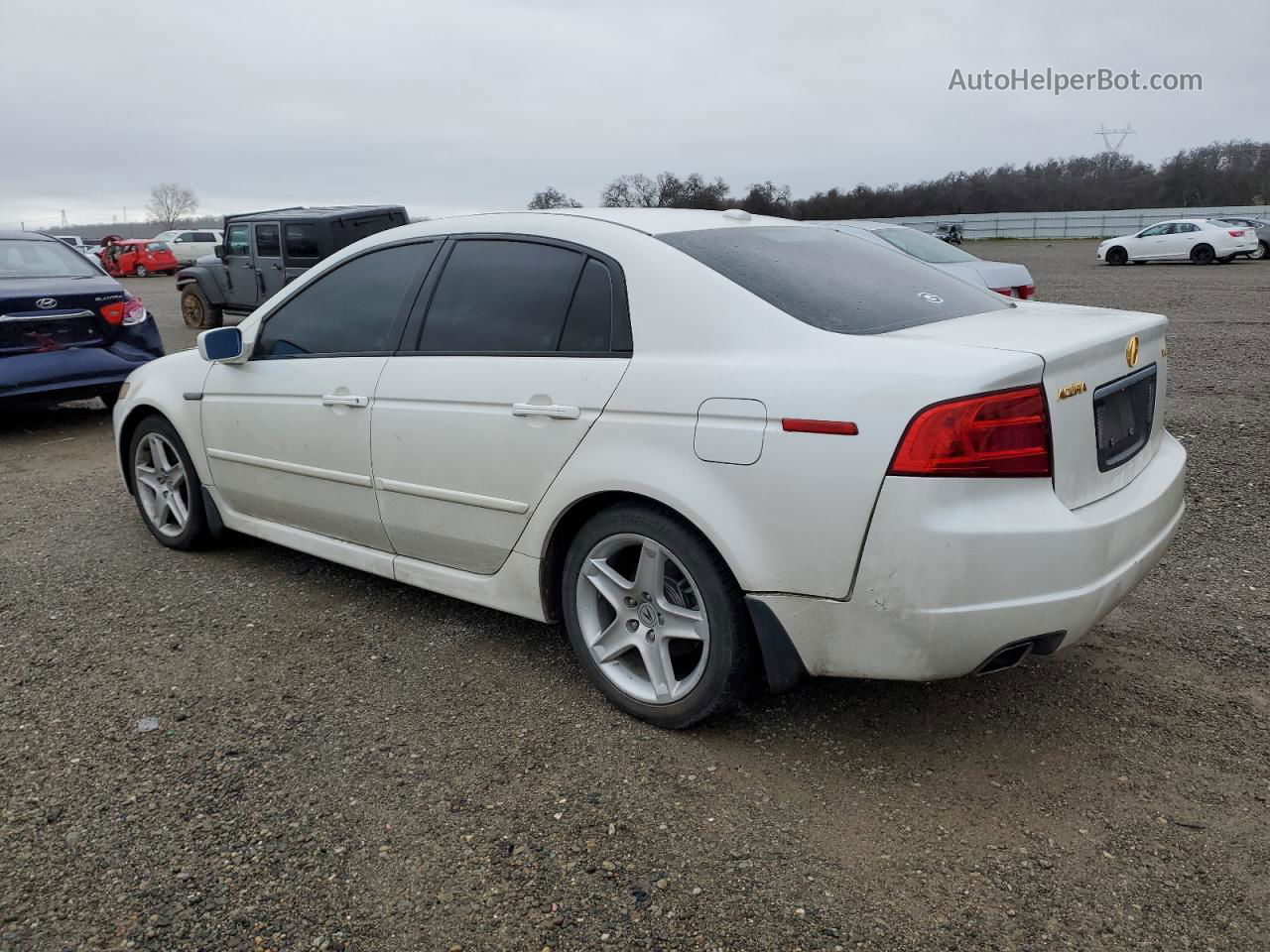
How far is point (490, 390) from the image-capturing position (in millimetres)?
3320

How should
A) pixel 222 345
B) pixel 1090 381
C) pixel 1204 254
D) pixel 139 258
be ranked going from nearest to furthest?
pixel 1090 381, pixel 222 345, pixel 1204 254, pixel 139 258

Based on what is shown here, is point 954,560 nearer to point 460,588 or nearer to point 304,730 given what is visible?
point 460,588

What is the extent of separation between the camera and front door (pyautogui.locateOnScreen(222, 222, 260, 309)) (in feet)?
48.0

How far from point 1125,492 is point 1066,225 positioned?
5449cm

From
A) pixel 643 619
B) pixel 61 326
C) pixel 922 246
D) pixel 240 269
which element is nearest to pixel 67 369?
pixel 61 326

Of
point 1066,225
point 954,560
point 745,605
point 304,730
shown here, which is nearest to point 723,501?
point 745,605

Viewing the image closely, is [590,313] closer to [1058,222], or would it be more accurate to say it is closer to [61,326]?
[61,326]

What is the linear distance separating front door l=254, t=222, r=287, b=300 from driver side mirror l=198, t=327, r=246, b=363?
34.5ft

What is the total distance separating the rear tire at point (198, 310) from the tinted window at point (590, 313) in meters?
14.2

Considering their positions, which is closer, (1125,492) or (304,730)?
(1125,492)

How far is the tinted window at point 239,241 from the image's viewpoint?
14.6 metres

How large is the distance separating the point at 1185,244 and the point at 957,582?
29.4 m

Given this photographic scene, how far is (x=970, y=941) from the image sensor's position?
7.19 ft

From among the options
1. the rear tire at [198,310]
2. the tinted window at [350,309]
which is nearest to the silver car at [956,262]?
the tinted window at [350,309]
